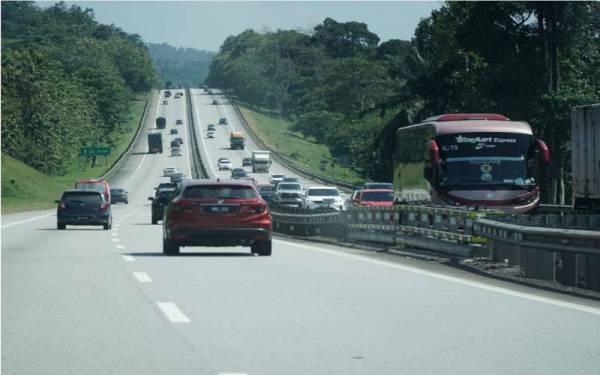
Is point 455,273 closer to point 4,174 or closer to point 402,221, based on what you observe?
point 402,221

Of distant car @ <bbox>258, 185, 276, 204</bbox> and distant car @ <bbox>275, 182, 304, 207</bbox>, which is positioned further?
distant car @ <bbox>275, 182, 304, 207</bbox>

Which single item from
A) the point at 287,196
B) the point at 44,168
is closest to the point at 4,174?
the point at 44,168

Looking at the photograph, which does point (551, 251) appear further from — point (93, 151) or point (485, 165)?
point (93, 151)

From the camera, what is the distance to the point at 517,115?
61.6 meters

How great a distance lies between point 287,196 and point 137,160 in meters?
89.4

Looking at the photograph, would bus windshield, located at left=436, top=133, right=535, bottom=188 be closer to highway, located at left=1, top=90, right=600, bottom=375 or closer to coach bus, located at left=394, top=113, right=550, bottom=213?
coach bus, located at left=394, top=113, right=550, bottom=213

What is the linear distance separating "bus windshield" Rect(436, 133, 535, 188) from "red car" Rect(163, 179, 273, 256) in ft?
31.4

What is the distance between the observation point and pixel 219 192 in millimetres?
26016

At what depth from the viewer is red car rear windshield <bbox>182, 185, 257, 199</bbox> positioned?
84.6ft

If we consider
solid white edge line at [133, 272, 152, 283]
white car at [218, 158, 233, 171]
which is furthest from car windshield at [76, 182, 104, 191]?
white car at [218, 158, 233, 171]

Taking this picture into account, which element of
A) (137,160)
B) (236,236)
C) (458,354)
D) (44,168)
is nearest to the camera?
(458,354)

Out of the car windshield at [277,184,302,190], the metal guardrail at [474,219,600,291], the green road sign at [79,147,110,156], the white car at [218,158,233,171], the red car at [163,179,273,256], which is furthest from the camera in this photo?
the green road sign at [79,147,110,156]

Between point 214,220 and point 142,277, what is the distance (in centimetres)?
581

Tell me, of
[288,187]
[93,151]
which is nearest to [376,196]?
[288,187]
